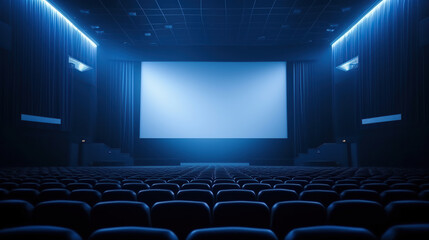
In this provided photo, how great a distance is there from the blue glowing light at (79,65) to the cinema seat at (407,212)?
53.6ft

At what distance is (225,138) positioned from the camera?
18.4m

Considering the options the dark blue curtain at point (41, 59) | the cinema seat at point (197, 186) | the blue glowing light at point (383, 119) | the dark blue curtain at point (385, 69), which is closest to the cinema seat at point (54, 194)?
the cinema seat at point (197, 186)

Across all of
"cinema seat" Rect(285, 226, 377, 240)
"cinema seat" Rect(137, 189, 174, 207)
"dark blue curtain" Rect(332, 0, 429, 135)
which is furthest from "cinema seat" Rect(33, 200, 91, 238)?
"dark blue curtain" Rect(332, 0, 429, 135)

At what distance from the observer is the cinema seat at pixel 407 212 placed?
2129mm

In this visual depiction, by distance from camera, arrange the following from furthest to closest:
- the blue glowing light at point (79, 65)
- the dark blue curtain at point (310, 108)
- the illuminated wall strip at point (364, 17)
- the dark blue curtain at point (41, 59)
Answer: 1. the dark blue curtain at point (310, 108)
2. the blue glowing light at point (79, 65)
3. the illuminated wall strip at point (364, 17)
4. the dark blue curtain at point (41, 59)

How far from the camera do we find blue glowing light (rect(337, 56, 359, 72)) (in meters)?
16.0

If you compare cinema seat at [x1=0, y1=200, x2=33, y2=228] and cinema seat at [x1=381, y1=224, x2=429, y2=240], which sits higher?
cinema seat at [x1=381, y1=224, x2=429, y2=240]

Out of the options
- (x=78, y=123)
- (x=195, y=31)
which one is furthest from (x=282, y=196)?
(x=78, y=123)

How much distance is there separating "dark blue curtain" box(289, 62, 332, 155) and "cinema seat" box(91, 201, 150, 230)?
1752cm

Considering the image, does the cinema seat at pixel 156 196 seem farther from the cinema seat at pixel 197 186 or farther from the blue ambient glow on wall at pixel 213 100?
the blue ambient glow on wall at pixel 213 100

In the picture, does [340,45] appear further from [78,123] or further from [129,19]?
[78,123]

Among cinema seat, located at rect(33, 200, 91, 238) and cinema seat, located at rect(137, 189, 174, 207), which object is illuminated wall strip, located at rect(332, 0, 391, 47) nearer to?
cinema seat, located at rect(137, 189, 174, 207)

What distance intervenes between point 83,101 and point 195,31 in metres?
7.09

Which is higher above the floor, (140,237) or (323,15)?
(323,15)
